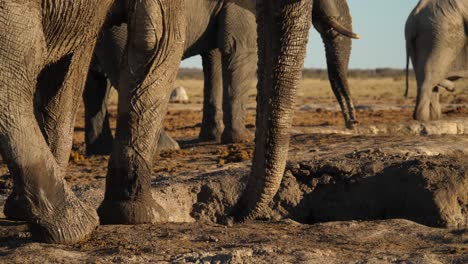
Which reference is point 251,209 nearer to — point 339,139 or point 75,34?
point 75,34

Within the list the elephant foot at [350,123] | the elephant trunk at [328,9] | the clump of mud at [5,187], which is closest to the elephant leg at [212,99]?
the elephant foot at [350,123]

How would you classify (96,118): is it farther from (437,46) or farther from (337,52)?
(437,46)

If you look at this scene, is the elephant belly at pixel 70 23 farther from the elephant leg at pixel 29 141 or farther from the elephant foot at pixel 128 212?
the elephant foot at pixel 128 212

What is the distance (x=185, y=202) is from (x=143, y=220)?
1216 mm

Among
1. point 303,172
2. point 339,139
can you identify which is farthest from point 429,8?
point 303,172

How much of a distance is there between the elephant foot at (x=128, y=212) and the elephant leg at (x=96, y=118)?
4174 mm

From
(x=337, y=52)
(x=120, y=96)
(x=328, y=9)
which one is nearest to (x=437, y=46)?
(x=337, y=52)

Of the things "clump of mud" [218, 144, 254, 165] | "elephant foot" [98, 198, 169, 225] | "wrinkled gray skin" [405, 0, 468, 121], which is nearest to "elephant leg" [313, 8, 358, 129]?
"clump of mud" [218, 144, 254, 165]

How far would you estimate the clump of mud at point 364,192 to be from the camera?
5742 mm

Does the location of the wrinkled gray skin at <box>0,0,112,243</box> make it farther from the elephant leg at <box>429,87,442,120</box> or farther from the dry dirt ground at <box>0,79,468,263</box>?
the elephant leg at <box>429,87,442,120</box>

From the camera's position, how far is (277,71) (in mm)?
4258

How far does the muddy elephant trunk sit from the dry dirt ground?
0.38m

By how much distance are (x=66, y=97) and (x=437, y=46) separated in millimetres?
9432

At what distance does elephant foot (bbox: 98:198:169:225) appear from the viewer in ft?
15.9
